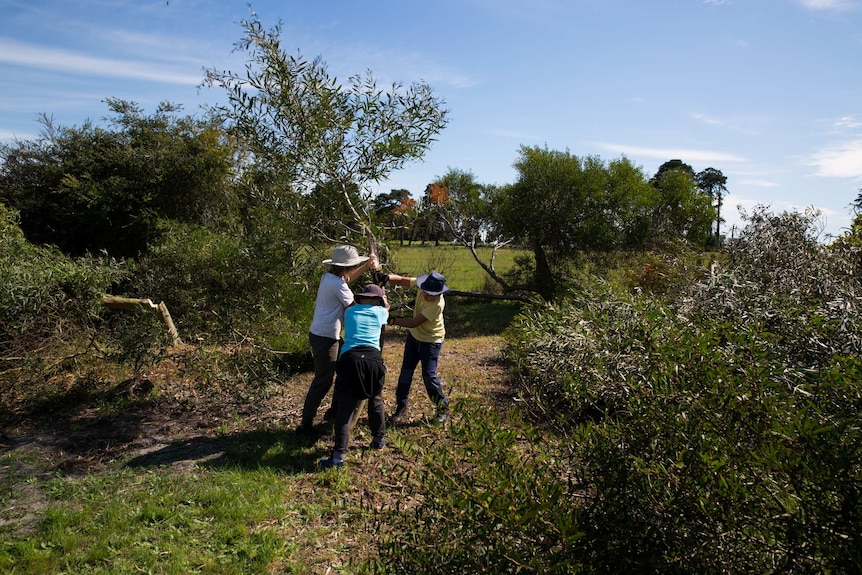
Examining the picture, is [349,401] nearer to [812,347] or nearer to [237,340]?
[237,340]

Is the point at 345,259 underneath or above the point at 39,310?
above

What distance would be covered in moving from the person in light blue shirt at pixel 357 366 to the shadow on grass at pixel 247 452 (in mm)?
356

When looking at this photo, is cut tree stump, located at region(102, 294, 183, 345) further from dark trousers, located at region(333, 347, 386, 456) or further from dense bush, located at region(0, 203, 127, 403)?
dark trousers, located at region(333, 347, 386, 456)

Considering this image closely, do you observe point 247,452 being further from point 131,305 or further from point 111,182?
point 111,182

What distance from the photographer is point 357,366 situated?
16.3 feet

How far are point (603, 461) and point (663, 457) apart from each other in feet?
0.75

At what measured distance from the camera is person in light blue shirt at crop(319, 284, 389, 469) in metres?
5.00

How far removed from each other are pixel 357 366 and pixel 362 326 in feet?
1.31

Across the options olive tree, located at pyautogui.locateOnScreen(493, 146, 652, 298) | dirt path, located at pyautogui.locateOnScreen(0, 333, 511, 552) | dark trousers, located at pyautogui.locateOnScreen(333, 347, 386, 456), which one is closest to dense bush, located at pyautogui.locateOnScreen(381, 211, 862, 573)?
dirt path, located at pyautogui.locateOnScreen(0, 333, 511, 552)

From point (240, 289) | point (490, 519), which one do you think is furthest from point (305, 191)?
point (490, 519)

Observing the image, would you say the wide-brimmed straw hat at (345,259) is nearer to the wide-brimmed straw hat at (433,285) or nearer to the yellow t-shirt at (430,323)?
the wide-brimmed straw hat at (433,285)

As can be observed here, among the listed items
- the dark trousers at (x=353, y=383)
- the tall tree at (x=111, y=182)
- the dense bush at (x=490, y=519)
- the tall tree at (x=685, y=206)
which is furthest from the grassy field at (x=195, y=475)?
the tall tree at (x=685, y=206)

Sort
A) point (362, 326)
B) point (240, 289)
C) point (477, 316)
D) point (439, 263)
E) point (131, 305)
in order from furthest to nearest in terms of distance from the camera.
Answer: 1. point (477, 316)
2. point (439, 263)
3. point (131, 305)
4. point (240, 289)
5. point (362, 326)

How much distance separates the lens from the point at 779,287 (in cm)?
531
